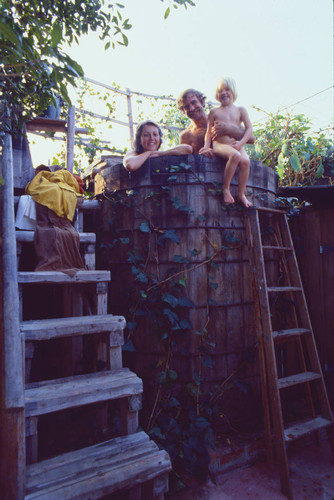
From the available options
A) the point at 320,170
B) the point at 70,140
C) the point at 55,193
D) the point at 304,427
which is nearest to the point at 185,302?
the point at 304,427

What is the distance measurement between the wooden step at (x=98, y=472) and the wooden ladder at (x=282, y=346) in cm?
111

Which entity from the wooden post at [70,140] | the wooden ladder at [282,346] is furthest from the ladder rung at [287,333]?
the wooden post at [70,140]

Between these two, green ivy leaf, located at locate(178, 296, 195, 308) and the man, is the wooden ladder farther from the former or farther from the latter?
the man

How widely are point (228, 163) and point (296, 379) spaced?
1.79m

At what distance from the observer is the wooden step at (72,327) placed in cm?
163

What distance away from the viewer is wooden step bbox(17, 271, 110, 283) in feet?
6.16

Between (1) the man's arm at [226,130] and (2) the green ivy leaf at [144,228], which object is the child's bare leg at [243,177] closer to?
(1) the man's arm at [226,130]

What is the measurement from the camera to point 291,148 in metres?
4.54

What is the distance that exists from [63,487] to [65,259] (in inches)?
54.8

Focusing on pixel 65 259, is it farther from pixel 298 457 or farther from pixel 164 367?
pixel 298 457

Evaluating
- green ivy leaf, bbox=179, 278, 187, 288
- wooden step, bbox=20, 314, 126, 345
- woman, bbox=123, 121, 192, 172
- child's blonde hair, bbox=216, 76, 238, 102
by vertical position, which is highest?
child's blonde hair, bbox=216, 76, 238, 102

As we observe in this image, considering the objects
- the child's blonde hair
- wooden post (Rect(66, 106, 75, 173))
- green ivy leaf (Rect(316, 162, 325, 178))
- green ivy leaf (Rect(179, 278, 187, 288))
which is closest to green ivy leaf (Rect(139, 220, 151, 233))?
green ivy leaf (Rect(179, 278, 187, 288))

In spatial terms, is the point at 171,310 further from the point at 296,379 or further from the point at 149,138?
the point at 149,138

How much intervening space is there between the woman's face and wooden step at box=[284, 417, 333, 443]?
2.59 metres
